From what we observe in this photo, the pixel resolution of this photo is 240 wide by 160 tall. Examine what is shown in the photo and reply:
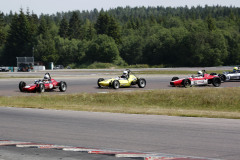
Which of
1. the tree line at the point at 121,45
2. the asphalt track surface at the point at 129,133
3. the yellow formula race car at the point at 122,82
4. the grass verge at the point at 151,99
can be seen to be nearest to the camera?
the asphalt track surface at the point at 129,133

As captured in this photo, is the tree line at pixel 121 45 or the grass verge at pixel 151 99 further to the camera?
the tree line at pixel 121 45

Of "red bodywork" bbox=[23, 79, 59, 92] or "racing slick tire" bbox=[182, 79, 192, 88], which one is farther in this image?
"racing slick tire" bbox=[182, 79, 192, 88]

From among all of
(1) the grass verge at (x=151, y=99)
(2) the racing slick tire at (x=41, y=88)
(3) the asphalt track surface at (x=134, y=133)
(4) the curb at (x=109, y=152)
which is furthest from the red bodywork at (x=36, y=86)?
(4) the curb at (x=109, y=152)

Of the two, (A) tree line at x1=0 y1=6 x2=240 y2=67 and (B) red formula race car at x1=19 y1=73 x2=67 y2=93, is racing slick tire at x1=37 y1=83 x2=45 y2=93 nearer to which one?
(B) red formula race car at x1=19 y1=73 x2=67 y2=93

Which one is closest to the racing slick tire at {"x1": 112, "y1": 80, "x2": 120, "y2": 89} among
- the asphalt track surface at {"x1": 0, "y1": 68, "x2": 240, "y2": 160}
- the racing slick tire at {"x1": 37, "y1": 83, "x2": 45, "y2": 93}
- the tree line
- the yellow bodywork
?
the yellow bodywork

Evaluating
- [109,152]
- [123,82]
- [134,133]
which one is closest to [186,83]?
[123,82]

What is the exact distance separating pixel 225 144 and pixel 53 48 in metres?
104

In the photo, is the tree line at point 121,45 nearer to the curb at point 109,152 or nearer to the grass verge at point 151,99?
the grass verge at point 151,99

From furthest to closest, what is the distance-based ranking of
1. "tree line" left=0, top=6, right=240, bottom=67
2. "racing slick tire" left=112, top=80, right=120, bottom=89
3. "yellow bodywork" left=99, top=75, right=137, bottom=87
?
1. "tree line" left=0, top=6, right=240, bottom=67
2. "yellow bodywork" left=99, top=75, right=137, bottom=87
3. "racing slick tire" left=112, top=80, right=120, bottom=89

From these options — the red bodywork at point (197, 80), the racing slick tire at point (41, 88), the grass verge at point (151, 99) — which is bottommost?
the grass verge at point (151, 99)

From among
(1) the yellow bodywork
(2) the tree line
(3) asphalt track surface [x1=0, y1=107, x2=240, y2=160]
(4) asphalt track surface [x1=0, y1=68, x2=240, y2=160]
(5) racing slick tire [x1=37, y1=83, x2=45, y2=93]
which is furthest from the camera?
(2) the tree line

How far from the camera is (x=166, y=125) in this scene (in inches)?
421

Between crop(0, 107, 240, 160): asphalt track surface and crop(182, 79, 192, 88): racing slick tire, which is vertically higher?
crop(182, 79, 192, 88): racing slick tire

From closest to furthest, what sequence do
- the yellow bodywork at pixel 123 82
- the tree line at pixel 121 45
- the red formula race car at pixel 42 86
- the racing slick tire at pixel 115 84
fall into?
the red formula race car at pixel 42 86 → the racing slick tire at pixel 115 84 → the yellow bodywork at pixel 123 82 → the tree line at pixel 121 45
